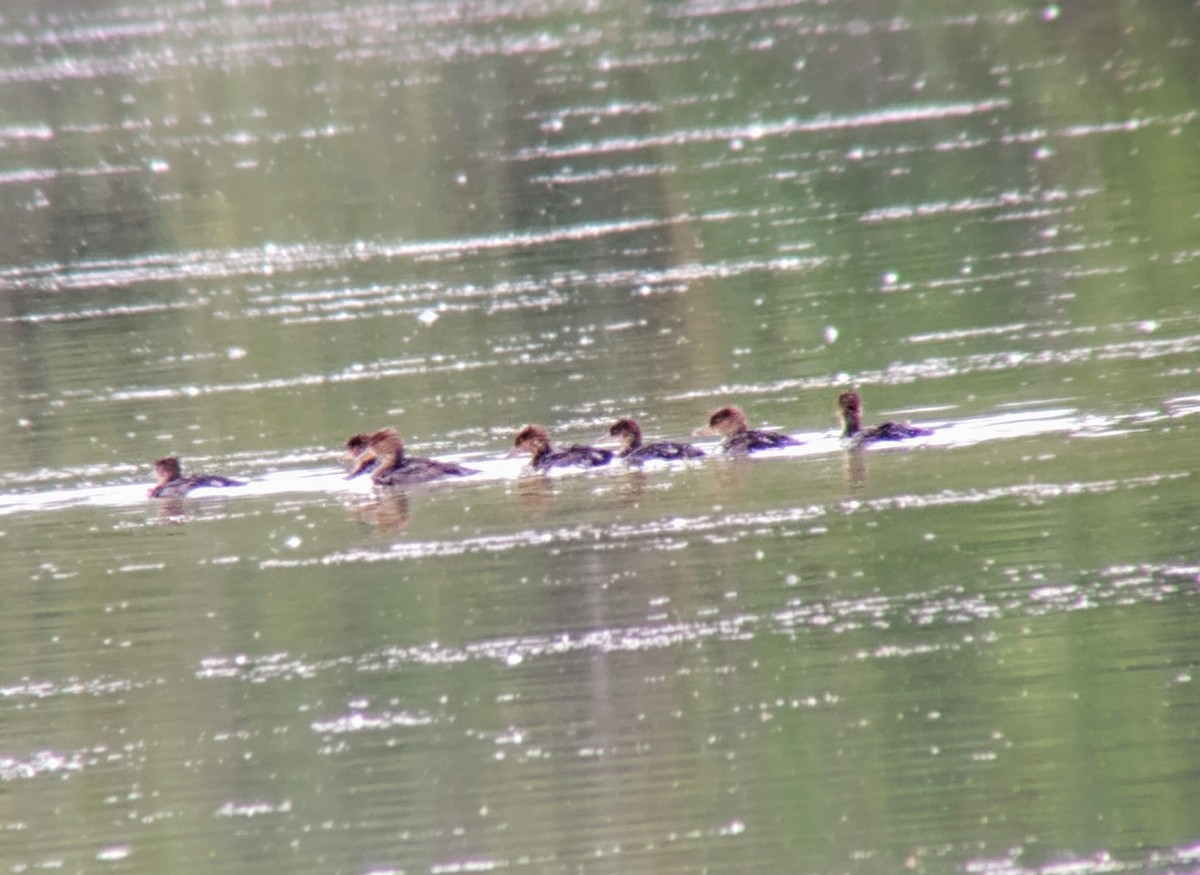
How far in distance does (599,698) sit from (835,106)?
32.9m

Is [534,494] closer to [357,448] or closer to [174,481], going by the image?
[357,448]

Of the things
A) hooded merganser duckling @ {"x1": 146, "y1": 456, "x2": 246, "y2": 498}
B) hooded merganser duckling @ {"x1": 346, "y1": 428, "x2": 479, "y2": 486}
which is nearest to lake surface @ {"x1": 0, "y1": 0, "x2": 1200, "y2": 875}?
hooded merganser duckling @ {"x1": 146, "y1": 456, "x2": 246, "y2": 498}

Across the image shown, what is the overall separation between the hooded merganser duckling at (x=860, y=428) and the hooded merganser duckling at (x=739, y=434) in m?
0.42

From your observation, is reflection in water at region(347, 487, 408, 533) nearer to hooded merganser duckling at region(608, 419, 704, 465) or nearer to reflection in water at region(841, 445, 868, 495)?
hooded merganser duckling at region(608, 419, 704, 465)

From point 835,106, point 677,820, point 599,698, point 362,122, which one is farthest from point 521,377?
point 362,122

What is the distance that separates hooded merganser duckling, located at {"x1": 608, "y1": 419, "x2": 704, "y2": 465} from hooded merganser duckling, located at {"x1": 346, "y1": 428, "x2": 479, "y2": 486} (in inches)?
43.1

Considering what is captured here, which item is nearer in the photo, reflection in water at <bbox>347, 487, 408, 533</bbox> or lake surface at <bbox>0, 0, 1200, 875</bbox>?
lake surface at <bbox>0, 0, 1200, 875</bbox>

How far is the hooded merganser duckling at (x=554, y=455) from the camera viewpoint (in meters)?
17.3

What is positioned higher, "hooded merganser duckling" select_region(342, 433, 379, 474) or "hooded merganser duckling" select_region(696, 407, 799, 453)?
"hooded merganser duckling" select_region(342, 433, 379, 474)

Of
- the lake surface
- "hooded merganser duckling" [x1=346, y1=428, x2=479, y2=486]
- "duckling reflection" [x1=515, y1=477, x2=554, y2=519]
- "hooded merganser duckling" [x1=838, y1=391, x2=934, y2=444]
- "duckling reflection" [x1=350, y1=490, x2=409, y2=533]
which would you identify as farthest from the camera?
"hooded merganser duckling" [x1=346, y1=428, x2=479, y2=486]

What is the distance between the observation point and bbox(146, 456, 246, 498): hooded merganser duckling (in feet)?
57.7

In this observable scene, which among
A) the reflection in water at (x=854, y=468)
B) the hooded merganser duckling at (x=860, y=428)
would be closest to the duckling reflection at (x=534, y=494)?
the reflection in water at (x=854, y=468)

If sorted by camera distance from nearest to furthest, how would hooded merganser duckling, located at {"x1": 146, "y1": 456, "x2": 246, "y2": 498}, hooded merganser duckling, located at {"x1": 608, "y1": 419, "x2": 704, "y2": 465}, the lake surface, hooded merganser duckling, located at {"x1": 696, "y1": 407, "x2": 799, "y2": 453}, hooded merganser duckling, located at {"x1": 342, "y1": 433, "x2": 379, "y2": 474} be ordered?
the lake surface, hooded merganser duckling, located at {"x1": 696, "y1": 407, "x2": 799, "y2": 453}, hooded merganser duckling, located at {"x1": 608, "y1": 419, "x2": 704, "y2": 465}, hooded merganser duckling, located at {"x1": 146, "y1": 456, "x2": 246, "y2": 498}, hooded merganser duckling, located at {"x1": 342, "y1": 433, "x2": 379, "y2": 474}

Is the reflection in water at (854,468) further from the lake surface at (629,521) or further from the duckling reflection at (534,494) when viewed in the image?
the duckling reflection at (534,494)
